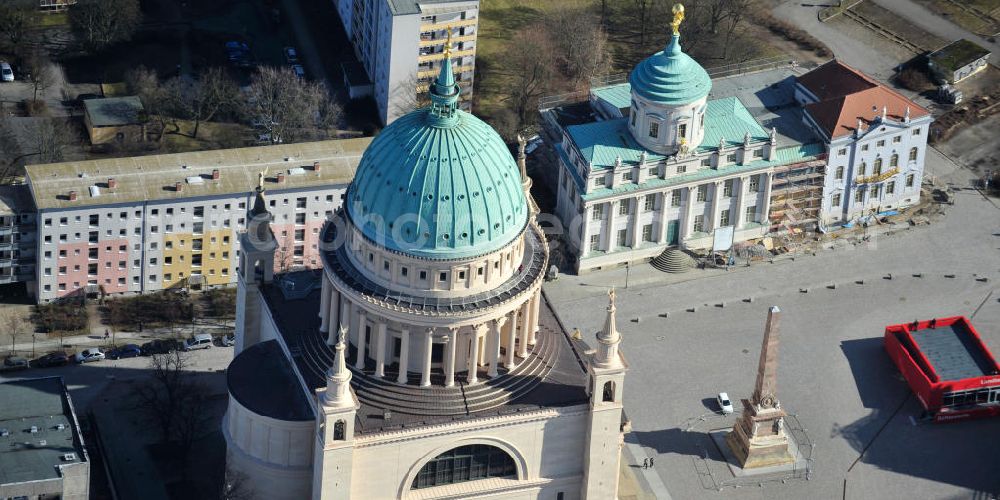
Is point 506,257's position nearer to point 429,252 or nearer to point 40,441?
point 429,252

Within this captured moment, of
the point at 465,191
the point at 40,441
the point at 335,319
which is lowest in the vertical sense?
the point at 40,441

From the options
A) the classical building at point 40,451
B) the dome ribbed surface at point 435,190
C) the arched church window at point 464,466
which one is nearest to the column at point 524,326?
the dome ribbed surface at point 435,190

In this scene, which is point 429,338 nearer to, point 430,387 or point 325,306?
point 430,387

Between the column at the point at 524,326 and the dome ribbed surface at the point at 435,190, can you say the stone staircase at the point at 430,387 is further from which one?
the dome ribbed surface at the point at 435,190

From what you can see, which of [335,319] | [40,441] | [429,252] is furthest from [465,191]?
[40,441]

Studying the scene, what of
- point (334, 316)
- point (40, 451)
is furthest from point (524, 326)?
point (40, 451)

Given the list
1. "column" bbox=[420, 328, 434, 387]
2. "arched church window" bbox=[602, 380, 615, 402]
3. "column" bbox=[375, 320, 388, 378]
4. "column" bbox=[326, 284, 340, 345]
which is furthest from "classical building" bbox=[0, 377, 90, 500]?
"arched church window" bbox=[602, 380, 615, 402]
